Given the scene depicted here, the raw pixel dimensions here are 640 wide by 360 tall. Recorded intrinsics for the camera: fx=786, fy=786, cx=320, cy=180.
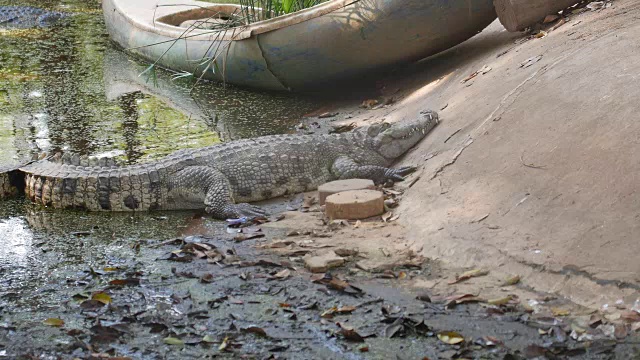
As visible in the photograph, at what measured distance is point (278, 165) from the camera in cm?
650

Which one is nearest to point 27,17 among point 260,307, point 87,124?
point 87,124

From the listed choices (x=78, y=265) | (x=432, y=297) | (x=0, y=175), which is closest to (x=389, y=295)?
(x=432, y=297)

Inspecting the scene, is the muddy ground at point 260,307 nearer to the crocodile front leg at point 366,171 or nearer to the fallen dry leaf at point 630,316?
the fallen dry leaf at point 630,316

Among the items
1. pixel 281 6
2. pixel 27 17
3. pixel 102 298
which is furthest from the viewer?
pixel 27 17

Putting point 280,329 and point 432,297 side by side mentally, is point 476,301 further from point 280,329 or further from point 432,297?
point 280,329

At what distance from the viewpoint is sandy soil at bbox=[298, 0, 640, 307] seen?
4.25 meters

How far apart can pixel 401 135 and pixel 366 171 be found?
50 cm

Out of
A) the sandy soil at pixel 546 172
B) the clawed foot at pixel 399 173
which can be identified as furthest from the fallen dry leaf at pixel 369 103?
the clawed foot at pixel 399 173

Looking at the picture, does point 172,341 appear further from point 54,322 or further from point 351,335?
point 351,335

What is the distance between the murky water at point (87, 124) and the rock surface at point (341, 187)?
0.81 metres

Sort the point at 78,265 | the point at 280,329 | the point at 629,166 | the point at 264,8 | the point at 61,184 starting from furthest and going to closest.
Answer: the point at 264,8
the point at 61,184
the point at 78,265
the point at 629,166
the point at 280,329

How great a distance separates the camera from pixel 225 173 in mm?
6336

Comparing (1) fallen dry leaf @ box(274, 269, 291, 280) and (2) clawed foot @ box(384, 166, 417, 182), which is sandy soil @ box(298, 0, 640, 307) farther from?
(1) fallen dry leaf @ box(274, 269, 291, 280)

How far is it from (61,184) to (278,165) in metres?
1.73
